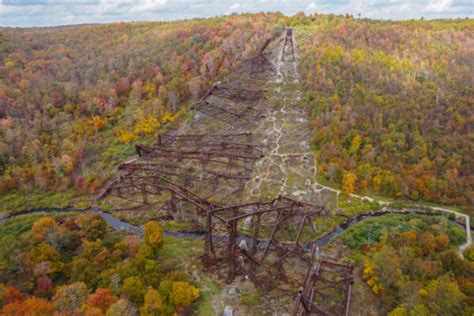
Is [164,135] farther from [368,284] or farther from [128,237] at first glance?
[368,284]

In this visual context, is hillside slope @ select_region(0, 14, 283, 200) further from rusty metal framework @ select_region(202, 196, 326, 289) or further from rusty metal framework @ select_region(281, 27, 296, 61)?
rusty metal framework @ select_region(202, 196, 326, 289)

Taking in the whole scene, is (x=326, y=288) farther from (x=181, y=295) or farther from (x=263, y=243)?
(x=181, y=295)

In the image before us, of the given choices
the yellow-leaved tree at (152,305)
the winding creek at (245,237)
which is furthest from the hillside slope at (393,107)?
the yellow-leaved tree at (152,305)

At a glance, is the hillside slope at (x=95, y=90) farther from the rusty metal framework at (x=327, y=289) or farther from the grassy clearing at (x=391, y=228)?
the grassy clearing at (x=391, y=228)

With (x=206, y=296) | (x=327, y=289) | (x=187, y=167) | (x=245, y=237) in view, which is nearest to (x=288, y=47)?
(x=187, y=167)

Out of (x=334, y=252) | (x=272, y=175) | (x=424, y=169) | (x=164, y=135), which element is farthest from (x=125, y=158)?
(x=424, y=169)

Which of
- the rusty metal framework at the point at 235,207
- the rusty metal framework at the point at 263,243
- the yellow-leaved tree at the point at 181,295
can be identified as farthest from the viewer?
the rusty metal framework at the point at 263,243
